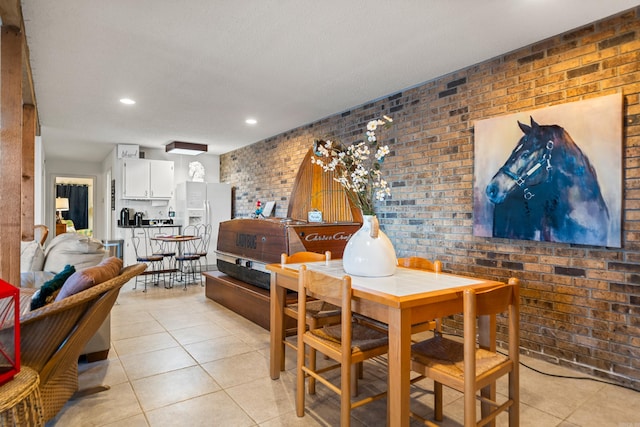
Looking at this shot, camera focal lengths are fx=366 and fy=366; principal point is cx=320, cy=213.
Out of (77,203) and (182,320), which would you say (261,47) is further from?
(77,203)

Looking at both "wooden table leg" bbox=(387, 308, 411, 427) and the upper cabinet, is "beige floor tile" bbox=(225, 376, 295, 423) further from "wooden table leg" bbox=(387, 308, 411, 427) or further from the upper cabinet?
the upper cabinet

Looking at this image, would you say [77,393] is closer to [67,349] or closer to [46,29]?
[67,349]

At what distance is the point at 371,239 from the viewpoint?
217cm

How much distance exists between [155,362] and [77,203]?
36.3 ft

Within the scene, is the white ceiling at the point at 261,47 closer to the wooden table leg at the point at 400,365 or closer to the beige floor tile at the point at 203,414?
the wooden table leg at the point at 400,365

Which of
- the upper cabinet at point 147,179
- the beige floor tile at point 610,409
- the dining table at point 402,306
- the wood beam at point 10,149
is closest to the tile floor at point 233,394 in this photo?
the beige floor tile at point 610,409

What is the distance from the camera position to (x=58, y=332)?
5.67ft

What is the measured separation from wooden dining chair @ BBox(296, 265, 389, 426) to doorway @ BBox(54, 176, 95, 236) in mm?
11735

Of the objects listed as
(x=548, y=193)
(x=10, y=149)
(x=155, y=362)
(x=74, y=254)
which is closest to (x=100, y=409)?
(x=155, y=362)

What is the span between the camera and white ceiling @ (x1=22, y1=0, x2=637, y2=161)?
2488 millimetres

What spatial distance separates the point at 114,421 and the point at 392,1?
9.99 ft

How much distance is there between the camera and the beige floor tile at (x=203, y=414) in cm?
203

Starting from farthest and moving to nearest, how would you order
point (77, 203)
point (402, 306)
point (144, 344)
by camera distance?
point (77, 203) < point (144, 344) < point (402, 306)

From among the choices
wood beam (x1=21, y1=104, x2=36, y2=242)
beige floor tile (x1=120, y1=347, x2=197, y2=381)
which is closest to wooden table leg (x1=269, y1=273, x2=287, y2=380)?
beige floor tile (x1=120, y1=347, x2=197, y2=381)
